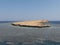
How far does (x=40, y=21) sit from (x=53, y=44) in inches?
684

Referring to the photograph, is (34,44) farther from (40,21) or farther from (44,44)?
(40,21)

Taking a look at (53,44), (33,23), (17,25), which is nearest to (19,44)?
(53,44)

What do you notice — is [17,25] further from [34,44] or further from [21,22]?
[34,44]

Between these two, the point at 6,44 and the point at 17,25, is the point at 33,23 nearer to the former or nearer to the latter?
the point at 17,25

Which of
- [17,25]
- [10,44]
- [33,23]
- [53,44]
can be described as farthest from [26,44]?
[17,25]

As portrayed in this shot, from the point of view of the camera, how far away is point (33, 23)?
27828 millimetres

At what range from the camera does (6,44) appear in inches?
402

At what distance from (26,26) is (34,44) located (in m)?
19.8

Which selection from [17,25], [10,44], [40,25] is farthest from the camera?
[17,25]

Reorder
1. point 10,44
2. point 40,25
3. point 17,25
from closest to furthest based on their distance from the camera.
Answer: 1. point 10,44
2. point 40,25
3. point 17,25

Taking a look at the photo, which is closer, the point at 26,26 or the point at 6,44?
the point at 6,44

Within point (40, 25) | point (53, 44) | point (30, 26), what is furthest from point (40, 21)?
point (53, 44)

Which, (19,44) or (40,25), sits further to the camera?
(40,25)

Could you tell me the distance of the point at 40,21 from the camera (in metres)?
28.0
